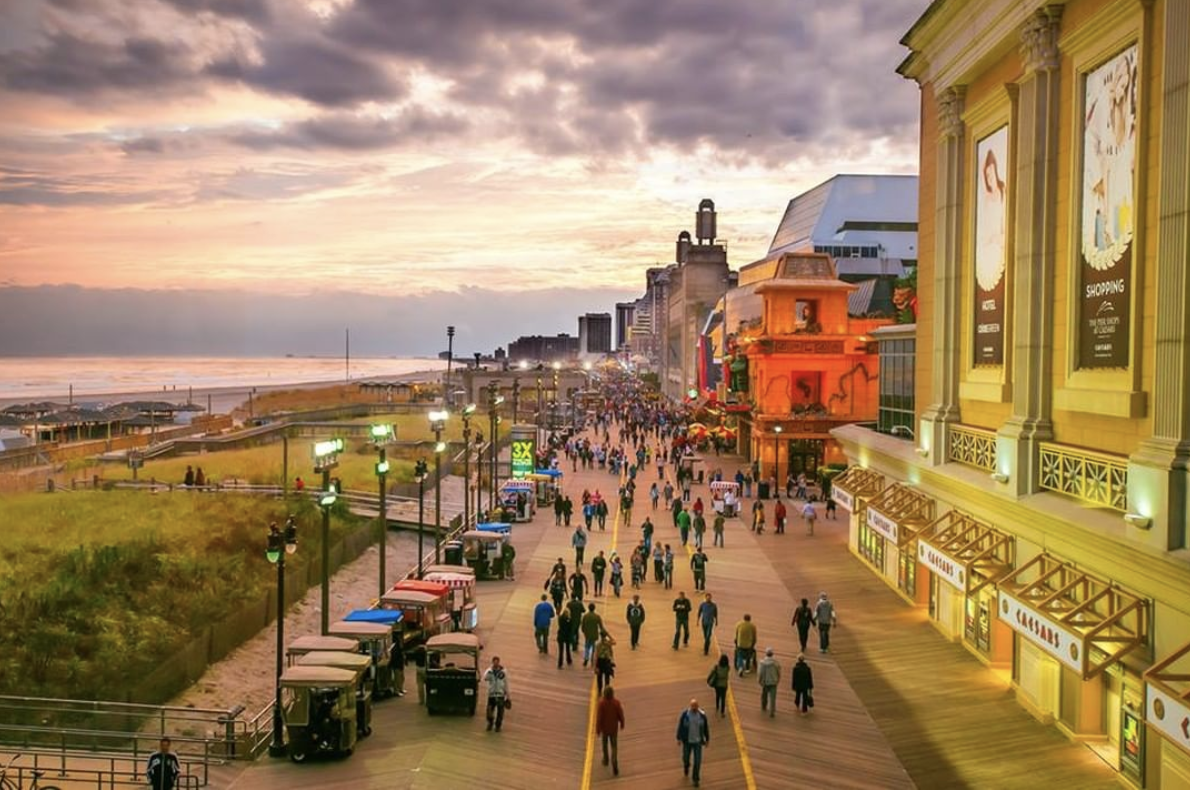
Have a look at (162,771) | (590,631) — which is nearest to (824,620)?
(590,631)

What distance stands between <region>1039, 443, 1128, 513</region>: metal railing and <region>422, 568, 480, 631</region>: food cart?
12.5 metres

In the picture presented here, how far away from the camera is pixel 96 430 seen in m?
86.6

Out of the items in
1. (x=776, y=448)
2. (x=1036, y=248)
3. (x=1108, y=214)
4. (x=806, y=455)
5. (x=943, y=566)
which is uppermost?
(x=1108, y=214)

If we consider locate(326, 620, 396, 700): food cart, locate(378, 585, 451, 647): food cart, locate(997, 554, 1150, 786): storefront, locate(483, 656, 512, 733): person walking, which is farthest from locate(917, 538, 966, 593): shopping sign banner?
locate(326, 620, 396, 700): food cart

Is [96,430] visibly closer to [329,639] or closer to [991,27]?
[329,639]

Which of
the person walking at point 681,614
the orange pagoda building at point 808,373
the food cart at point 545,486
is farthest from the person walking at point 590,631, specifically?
the orange pagoda building at point 808,373

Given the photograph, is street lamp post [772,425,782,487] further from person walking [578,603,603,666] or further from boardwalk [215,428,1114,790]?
person walking [578,603,603,666]

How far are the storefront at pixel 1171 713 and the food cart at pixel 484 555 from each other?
19.5 meters

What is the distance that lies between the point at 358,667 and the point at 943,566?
11.8 metres

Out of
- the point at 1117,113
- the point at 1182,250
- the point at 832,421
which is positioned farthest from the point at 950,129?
the point at 832,421

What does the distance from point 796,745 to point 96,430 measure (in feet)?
271

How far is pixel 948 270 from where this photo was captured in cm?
2538

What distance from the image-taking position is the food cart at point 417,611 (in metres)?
22.3

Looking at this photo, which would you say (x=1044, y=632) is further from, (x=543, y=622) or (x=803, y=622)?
(x=543, y=622)
